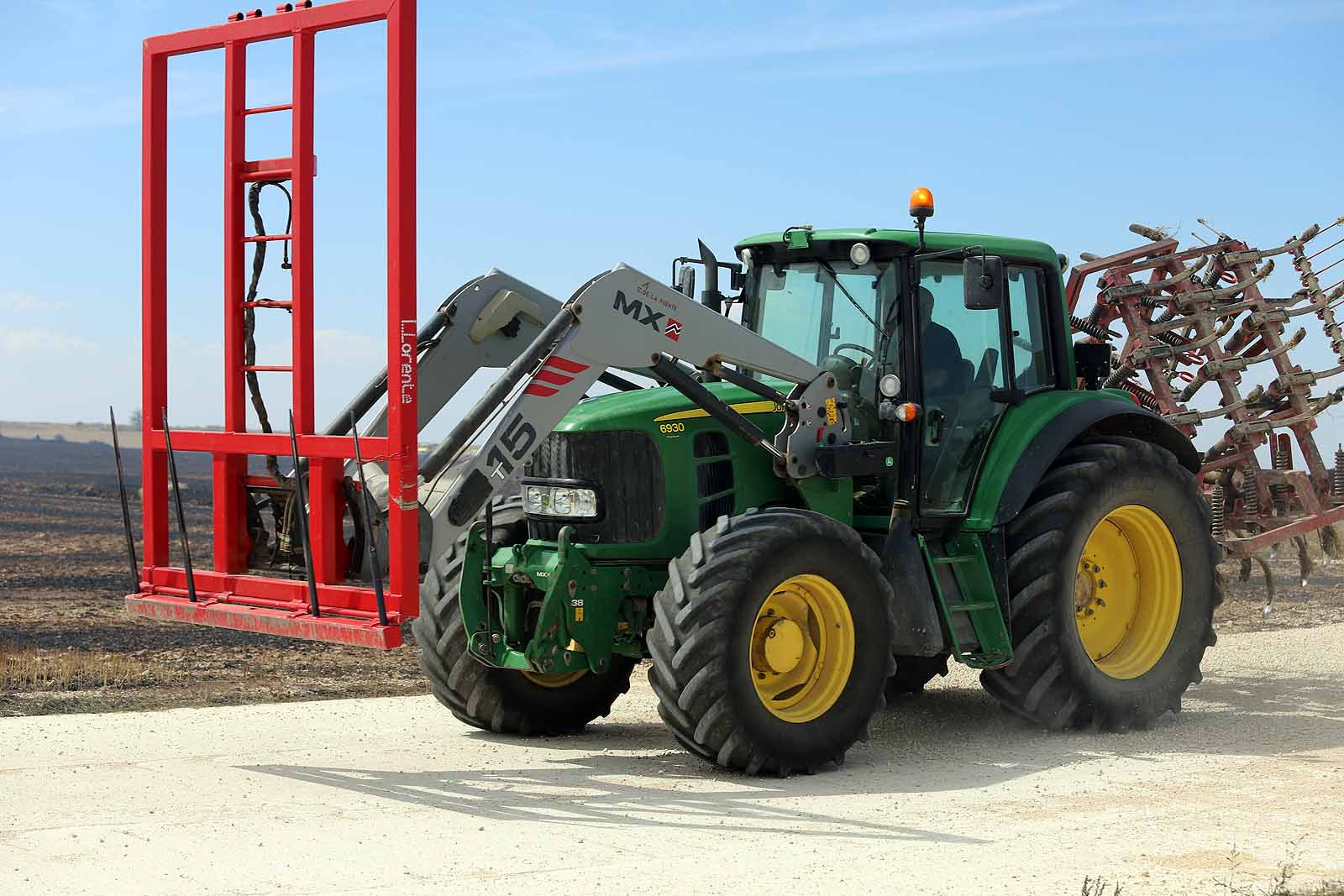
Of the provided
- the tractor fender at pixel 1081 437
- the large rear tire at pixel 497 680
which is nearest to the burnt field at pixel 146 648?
the large rear tire at pixel 497 680

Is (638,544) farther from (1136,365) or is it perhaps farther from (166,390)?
(1136,365)

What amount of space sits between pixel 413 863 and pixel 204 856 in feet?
2.76

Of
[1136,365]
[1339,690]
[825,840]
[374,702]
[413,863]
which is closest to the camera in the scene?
[413,863]

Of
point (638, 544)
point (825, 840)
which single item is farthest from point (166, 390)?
point (825, 840)

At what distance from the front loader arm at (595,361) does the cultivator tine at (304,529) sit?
23.8 inches

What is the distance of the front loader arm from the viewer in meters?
8.12

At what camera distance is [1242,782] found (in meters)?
8.21

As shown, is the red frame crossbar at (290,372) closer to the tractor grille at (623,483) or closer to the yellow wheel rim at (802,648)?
the tractor grille at (623,483)

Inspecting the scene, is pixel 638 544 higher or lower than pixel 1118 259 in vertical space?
lower

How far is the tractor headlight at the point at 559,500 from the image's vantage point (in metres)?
8.67

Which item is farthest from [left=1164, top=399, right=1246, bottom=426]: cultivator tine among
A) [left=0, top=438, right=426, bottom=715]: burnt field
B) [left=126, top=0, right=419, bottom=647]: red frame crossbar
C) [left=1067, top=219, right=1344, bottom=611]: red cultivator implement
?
[left=126, top=0, right=419, bottom=647]: red frame crossbar

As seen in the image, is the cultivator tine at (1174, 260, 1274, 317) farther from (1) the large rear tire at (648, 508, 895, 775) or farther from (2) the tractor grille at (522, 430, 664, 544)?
(2) the tractor grille at (522, 430, 664, 544)

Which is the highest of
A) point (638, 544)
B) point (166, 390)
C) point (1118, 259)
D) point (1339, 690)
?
point (1118, 259)

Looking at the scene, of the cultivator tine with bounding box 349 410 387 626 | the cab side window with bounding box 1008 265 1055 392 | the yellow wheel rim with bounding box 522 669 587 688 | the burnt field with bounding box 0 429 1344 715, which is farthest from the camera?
the burnt field with bounding box 0 429 1344 715
